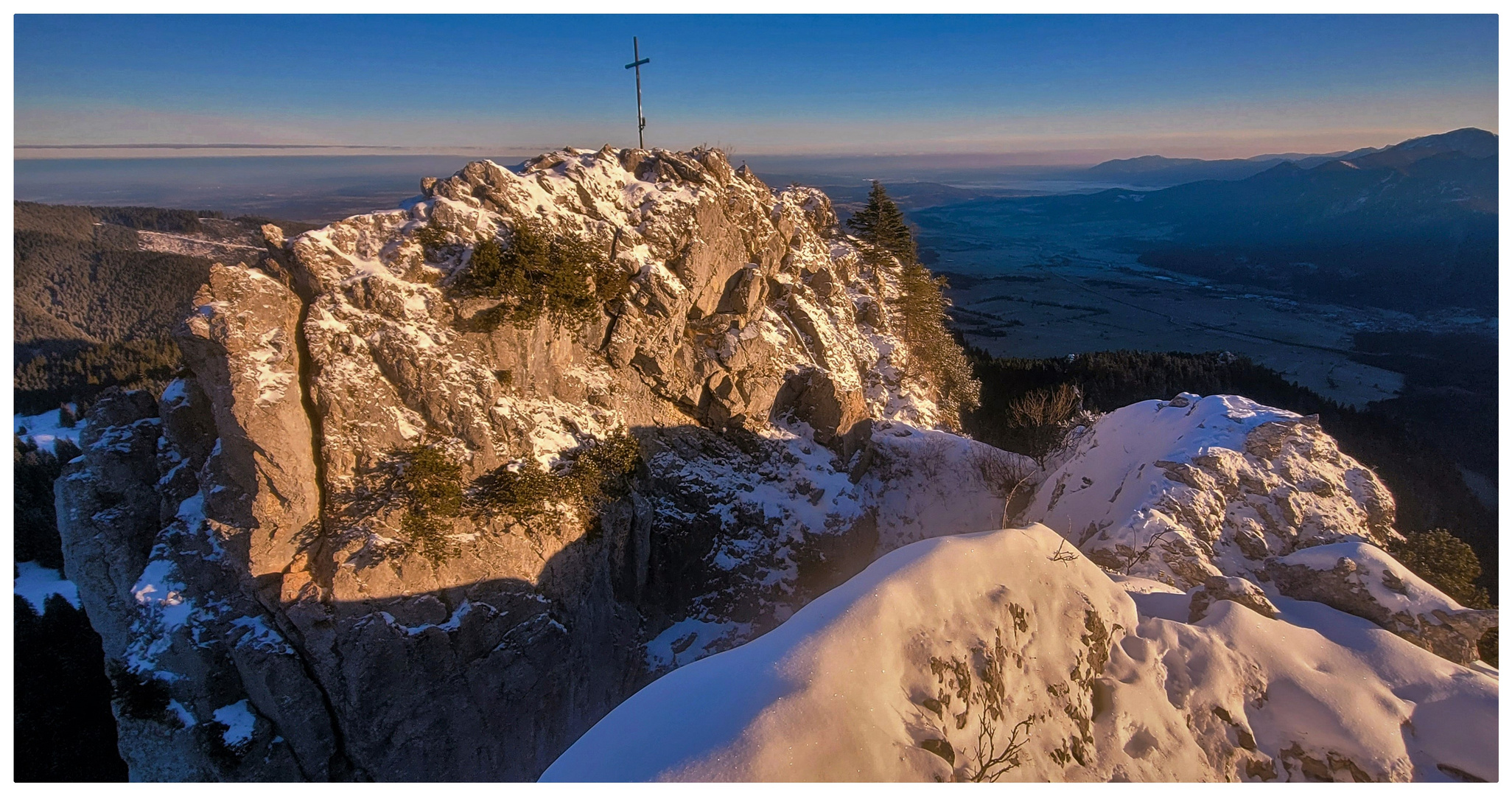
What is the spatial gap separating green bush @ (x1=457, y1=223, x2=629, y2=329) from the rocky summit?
0.31 feet

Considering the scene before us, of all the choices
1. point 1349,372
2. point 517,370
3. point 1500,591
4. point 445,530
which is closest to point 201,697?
point 445,530

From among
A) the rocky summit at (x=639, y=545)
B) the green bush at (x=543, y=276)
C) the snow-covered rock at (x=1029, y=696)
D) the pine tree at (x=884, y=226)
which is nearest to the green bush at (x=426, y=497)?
the rocky summit at (x=639, y=545)

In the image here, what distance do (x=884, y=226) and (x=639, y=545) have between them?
77.6ft

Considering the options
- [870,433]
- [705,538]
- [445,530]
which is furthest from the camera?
[870,433]

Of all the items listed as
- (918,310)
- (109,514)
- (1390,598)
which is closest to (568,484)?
(109,514)

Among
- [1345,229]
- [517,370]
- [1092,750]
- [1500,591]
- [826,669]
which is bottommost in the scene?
[1092,750]

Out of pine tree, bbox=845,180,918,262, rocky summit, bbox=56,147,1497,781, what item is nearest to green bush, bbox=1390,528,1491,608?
rocky summit, bbox=56,147,1497,781

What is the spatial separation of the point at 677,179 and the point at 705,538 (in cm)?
1390

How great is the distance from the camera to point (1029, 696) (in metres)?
8.24

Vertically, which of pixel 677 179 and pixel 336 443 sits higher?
pixel 677 179

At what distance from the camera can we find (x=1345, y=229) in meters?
171

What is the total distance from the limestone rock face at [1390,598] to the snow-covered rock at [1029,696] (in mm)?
1657

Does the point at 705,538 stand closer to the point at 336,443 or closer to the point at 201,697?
the point at 336,443

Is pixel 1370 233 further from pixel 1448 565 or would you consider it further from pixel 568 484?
pixel 568 484
